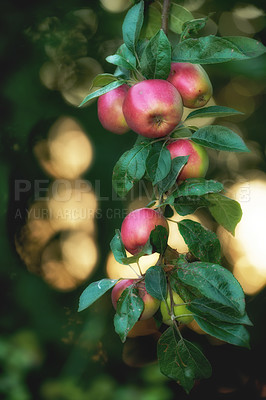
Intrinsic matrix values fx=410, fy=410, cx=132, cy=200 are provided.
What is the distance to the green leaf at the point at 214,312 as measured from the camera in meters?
0.67

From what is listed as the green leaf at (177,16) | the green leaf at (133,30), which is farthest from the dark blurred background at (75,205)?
the green leaf at (133,30)

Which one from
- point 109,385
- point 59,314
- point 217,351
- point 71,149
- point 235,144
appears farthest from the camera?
point 71,149

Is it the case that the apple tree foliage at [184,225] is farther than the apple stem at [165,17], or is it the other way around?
the apple stem at [165,17]

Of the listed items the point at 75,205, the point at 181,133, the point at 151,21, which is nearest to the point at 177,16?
the point at 151,21

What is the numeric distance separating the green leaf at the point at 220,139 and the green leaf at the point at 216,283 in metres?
0.21

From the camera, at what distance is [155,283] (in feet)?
2.29

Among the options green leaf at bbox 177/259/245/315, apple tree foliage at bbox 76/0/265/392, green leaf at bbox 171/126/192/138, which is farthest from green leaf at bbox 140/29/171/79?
green leaf at bbox 177/259/245/315

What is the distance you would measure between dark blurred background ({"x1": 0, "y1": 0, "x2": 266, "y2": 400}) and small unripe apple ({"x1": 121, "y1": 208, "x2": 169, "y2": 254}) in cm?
95

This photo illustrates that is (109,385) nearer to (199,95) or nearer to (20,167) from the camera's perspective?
(20,167)

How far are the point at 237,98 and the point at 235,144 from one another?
1.27 meters

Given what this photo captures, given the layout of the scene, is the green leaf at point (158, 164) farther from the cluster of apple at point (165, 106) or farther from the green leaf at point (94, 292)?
the green leaf at point (94, 292)

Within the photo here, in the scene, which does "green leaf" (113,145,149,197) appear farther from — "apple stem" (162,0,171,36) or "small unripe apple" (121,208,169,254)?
"apple stem" (162,0,171,36)

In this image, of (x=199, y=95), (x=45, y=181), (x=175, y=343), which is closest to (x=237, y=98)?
(x=45, y=181)

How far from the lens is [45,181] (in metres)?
1.93
